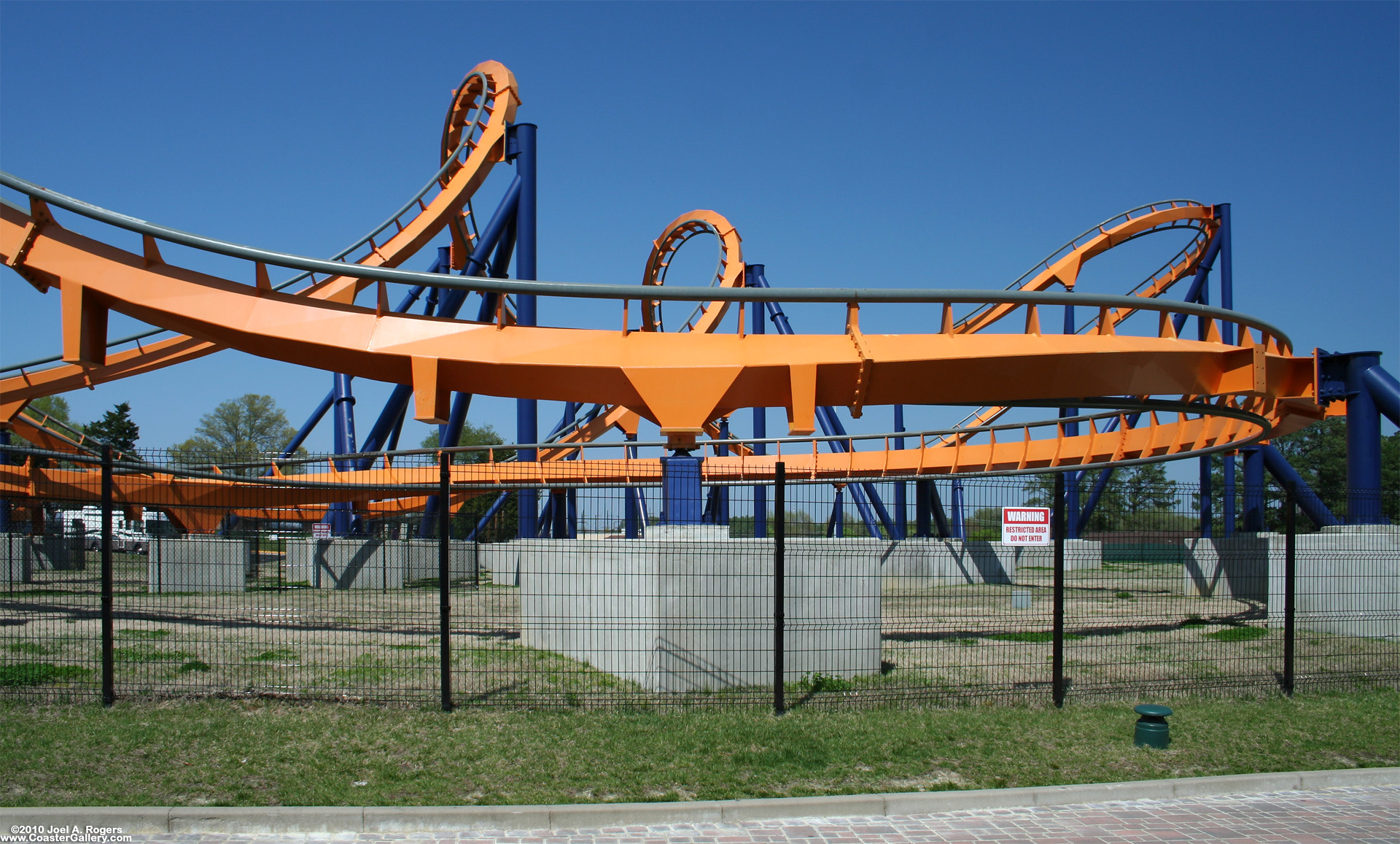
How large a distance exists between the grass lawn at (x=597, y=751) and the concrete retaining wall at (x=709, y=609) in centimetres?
102

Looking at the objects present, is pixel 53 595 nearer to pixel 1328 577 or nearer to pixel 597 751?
pixel 597 751

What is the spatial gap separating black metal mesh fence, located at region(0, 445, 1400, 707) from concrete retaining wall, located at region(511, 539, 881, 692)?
0.07 ft

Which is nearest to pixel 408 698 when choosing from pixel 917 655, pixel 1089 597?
pixel 917 655

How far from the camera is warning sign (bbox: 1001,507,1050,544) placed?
35.4 ft

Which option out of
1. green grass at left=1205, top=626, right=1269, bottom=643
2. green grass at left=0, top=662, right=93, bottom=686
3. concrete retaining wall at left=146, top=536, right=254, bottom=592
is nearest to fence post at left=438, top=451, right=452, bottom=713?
concrete retaining wall at left=146, top=536, right=254, bottom=592

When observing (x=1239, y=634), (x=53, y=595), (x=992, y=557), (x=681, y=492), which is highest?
(x=681, y=492)

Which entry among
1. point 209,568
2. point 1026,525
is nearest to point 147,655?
point 209,568

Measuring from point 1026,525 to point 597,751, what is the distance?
6053 mm

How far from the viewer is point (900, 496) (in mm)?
31766

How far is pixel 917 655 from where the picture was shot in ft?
38.3

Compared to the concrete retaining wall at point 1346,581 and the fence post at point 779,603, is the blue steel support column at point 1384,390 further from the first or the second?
the fence post at point 779,603

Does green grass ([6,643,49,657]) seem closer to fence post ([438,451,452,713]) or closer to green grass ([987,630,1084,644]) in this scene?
fence post ([438,451,452,713])

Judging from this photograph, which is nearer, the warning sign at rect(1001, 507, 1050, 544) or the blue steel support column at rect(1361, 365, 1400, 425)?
the warning sign at rect(1001, 507, 1050, 544)

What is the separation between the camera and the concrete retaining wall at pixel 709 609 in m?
9.35
